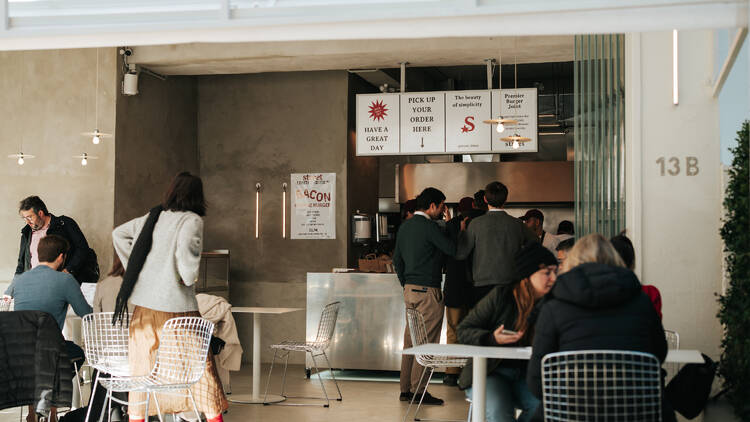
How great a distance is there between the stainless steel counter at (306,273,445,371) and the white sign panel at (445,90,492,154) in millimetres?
1503

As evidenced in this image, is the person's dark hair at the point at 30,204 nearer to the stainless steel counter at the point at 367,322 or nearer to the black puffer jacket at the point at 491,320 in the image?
the stainless steel counter at the point at 367,322

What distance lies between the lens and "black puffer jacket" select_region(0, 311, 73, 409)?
4.11 meters

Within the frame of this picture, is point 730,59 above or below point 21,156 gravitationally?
above

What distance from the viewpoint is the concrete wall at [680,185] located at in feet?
16.4

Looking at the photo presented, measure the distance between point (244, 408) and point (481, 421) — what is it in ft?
10.3

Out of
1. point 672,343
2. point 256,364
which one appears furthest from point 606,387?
point 256,364

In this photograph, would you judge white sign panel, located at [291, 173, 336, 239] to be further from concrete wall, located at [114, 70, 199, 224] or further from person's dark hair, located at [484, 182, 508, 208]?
person's dark hair, located at [484, 182, 508, 208]

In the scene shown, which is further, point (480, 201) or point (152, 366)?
point (480, 201)

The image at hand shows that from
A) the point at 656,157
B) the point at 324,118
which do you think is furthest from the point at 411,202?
the point at 656,157

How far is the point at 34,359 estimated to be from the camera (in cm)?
414

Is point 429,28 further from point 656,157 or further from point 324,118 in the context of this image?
point 324,118

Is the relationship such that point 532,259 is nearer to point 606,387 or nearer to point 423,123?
point 606,387

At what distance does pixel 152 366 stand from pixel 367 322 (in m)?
3.90

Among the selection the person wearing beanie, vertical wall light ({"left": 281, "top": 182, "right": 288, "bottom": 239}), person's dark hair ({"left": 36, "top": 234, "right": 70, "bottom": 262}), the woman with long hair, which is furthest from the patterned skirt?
vertical wall light ({"left": 281, "top": 182, "right": 288, "bottom": 239})
